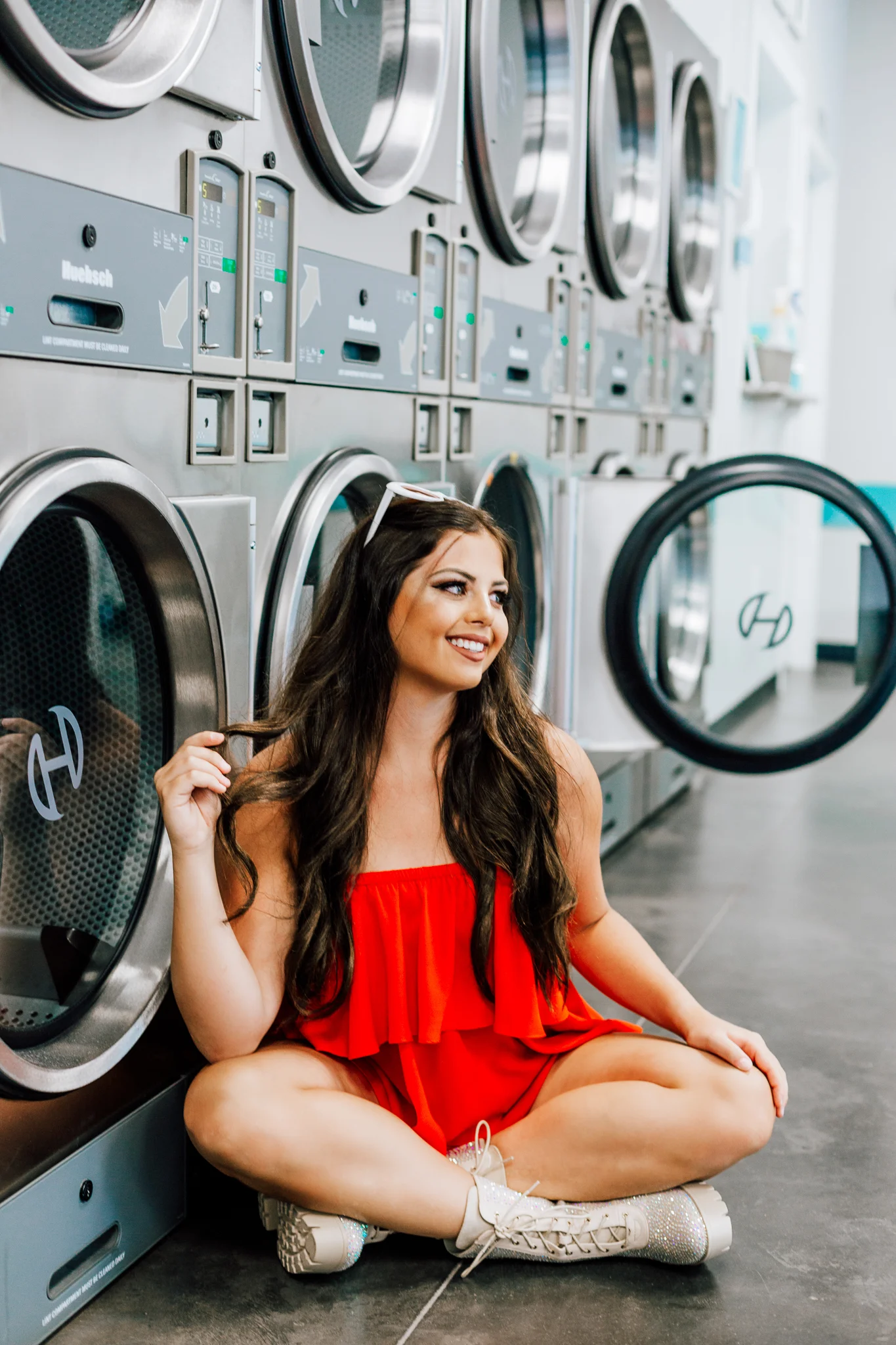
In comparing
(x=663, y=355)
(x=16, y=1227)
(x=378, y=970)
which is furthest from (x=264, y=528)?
(x=663, y=355)

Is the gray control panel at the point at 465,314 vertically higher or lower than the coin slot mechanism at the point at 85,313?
higher

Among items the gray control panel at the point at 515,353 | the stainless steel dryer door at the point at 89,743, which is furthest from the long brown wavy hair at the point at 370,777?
the gray control panel at the point at 515,353

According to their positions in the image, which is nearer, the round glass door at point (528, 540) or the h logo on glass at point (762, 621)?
the round glass door at point (528, 540)

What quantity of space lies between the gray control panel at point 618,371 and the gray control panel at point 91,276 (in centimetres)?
170

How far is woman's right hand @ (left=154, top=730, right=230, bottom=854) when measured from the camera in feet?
4.47

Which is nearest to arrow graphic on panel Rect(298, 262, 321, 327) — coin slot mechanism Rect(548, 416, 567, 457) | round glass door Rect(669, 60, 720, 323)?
coin slot mechanism Rect(548, 416, 567, 457)

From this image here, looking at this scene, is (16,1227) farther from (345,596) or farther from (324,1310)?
(345,596)

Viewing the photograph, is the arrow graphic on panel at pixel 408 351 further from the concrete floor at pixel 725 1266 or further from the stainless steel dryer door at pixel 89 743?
the concrete floor at pixel 725 1266

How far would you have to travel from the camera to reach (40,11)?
128cm

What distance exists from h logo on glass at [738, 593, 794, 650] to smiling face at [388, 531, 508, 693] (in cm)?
163

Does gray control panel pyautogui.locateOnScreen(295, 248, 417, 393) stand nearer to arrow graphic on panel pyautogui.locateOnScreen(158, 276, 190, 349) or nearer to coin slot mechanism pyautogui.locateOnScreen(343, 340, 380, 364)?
coin slot mechanism pyautogui.locateOnScreen(343, 340, 380, 364)

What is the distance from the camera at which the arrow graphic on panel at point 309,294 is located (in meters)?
1.70

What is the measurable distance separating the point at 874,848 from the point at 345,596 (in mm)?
2165

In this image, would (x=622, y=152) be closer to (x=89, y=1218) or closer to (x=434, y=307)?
(x=434, y=307)
